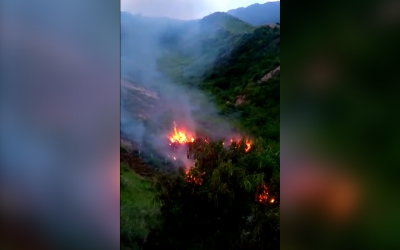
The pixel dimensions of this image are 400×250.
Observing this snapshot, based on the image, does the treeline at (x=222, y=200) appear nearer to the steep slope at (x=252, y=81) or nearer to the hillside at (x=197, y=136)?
the hillside at (x=197, y=136)

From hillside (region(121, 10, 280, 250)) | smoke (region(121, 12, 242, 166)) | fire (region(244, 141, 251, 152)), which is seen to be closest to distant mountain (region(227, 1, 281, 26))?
hillside (region(121, 10, 280, 250))

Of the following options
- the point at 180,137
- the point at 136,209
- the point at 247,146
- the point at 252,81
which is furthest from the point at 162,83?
the point at 136,209

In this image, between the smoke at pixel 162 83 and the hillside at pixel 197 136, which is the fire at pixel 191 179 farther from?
the smoke at pixel 162 83

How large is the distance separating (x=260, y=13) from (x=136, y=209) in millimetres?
1638

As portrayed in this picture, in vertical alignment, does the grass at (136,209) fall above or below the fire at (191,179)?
below

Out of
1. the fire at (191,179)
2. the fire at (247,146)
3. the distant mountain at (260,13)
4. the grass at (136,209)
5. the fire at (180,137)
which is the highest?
the distant mountain at (260,13)

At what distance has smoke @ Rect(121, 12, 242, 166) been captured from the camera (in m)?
2.49

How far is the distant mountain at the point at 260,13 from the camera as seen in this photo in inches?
Answer: 97.6

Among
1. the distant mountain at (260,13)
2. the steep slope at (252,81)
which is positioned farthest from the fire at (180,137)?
the distant mountain at (260,13)

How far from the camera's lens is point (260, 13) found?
8.13 feet

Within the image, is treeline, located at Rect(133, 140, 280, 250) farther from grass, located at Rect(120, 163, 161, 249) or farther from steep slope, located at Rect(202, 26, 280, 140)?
steep slope, located at Rect(202, 26, 280, 140)

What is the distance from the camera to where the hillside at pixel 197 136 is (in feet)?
8.18

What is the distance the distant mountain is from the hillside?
0.14ft

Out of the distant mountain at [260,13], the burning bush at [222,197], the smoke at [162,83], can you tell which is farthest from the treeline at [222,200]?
the distant mountain at [260,13]
